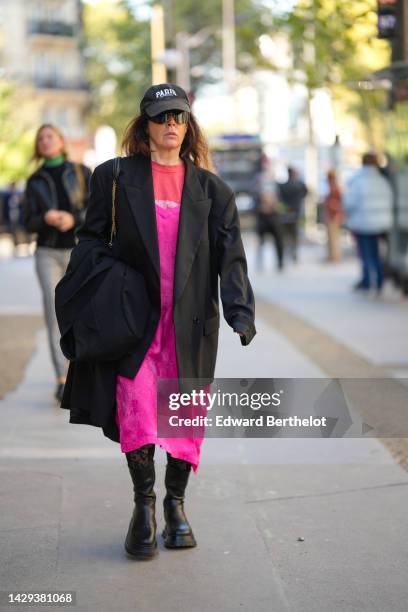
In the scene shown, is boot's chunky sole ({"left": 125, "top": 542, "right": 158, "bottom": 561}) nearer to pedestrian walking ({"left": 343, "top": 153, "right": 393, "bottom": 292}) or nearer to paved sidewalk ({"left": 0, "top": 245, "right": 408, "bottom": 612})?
paved sidewalk ({"left": 0, "top": 245, "right": 408, "bottom": 612})

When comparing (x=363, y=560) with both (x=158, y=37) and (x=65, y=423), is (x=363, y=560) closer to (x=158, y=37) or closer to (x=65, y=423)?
(x=65, y=423)

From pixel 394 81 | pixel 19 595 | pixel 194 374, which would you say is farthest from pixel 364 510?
pixel 394 81

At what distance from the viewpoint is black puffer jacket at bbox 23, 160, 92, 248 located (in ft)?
27.9

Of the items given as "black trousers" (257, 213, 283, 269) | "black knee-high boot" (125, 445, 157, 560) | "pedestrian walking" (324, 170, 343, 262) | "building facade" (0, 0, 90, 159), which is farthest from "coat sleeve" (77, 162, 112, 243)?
"building facade" (0, 0, 90, 159)

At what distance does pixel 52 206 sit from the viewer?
852 centimetres

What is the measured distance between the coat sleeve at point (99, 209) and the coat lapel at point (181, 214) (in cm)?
10

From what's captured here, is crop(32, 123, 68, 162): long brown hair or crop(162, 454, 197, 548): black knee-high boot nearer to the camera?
crop(162, 454, 197, 548): black knee-high boot

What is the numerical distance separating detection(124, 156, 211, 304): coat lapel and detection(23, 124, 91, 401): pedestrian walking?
3472mm

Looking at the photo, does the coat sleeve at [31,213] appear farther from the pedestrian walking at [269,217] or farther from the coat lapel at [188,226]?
the pedestrian walking at [269,217]

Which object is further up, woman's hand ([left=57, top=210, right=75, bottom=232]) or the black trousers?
woman's hand ([left=57, top=210, right=75, bottom=232])

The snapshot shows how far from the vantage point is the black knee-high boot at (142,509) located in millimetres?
5059

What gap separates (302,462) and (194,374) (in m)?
1.94

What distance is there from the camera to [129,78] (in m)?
64.9

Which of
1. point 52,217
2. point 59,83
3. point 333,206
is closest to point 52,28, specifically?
point 59,83
